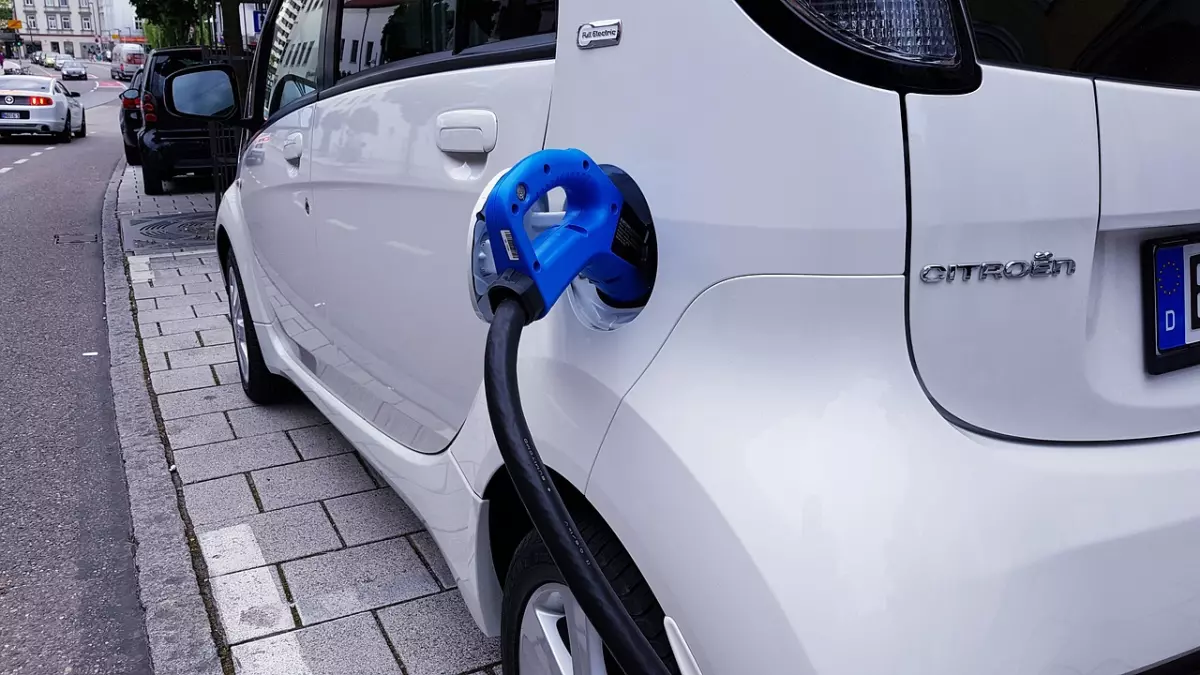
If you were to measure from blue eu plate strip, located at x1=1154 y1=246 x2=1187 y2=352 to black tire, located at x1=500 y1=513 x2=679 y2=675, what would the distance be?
2.58 feet

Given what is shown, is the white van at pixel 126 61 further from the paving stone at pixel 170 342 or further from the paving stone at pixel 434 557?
the paving stone at pixel 434 557

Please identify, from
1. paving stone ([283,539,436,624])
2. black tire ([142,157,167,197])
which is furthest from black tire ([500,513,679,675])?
black tire ([142,157,167,197])

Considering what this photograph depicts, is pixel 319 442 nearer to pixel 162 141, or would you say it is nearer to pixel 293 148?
pixel 293 148

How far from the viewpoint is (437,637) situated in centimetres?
255

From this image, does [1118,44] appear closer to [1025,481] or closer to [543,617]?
[1025,481]

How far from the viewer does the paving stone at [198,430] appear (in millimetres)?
3936

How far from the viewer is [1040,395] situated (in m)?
1.26

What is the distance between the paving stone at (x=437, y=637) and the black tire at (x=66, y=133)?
72.0 feet

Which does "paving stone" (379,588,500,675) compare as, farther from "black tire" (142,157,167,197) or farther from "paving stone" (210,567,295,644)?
"black tire" (142,157,167,197)

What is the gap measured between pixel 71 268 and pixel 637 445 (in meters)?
7.99

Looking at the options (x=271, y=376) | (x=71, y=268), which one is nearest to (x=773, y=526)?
(x=271, y=376)

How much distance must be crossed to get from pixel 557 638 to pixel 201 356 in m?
4.13

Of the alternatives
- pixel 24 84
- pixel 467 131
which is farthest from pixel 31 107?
pixel 467 131

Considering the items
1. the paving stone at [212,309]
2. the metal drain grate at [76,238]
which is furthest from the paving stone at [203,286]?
the metal drain grate at [76,238]
